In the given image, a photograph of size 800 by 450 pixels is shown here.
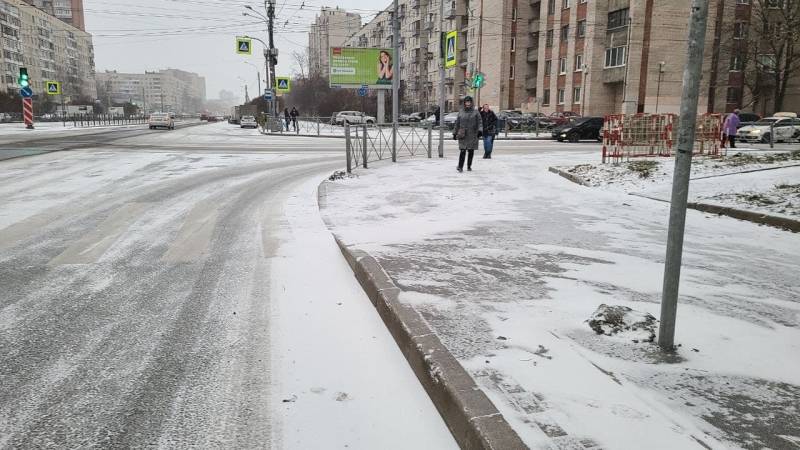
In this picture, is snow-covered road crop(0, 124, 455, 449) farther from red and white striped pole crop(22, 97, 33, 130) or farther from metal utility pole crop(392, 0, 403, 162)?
red and white striped pole crop(22, 97, 33, 130)

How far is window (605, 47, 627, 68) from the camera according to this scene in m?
41.8

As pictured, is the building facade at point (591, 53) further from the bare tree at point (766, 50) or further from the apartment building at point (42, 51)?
the apartment building at point (42, 51)

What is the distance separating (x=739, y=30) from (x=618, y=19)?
1029cm

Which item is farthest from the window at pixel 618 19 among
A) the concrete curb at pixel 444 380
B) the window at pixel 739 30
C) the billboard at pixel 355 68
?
the concrete curb at pixel 444 380

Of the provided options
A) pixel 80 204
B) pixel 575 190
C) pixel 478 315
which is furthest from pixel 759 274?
pixel 80 204

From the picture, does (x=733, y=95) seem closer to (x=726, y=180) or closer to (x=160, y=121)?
(x=726, y=180)

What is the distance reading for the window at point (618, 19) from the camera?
41.4m

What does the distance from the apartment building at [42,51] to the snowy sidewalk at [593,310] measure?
352ft

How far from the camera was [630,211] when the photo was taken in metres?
8.19

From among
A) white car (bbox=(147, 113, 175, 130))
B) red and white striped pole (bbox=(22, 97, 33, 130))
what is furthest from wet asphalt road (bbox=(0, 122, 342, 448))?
white car (bbox=(147, 113, 175, 130))

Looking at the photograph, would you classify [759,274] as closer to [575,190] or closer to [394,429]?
[394,429]

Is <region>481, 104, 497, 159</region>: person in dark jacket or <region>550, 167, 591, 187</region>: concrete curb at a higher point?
<region>481, 104, 497, 159</region>: person in dark jacket

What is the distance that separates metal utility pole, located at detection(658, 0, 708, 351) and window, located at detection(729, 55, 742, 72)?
48512mm

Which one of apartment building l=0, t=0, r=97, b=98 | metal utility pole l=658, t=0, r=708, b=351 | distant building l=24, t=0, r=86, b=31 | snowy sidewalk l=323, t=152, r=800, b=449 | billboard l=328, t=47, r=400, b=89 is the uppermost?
distant building l=24, t=0, r=86, b=31
